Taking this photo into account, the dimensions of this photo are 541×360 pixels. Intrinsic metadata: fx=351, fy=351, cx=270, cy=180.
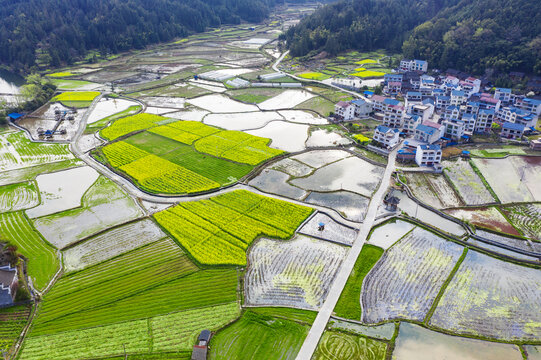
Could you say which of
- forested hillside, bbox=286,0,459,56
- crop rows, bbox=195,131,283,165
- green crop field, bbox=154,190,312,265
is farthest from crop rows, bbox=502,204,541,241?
forested hillside, bbox=286,0,459,56

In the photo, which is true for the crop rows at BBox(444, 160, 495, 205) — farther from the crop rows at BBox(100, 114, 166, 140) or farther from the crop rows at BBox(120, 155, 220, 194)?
A: the crop rows at BBox(100, 114, 166, 140)

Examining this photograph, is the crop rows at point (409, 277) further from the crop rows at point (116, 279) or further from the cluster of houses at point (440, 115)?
the cluster of houses at point (440, 115)

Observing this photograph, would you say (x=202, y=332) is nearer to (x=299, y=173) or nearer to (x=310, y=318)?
(x=310, y=318)

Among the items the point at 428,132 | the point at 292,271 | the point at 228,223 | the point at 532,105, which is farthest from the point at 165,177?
the point at 532,105

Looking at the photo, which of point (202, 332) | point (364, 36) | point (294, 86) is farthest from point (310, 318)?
point (364, 36)

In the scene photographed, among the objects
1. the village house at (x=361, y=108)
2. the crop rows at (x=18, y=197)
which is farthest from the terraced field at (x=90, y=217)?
the village house at (x=361, y=108)

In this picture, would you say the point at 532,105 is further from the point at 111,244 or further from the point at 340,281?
the point at 111,244
